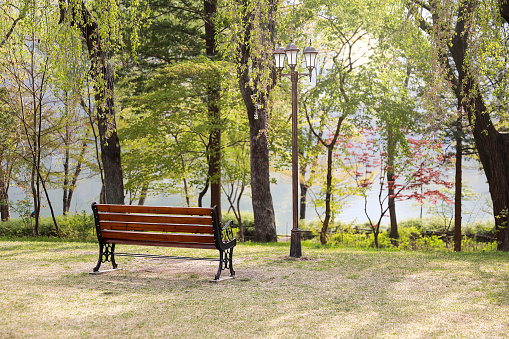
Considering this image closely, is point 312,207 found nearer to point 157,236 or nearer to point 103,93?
point 103,93

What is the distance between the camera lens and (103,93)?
25.5ft

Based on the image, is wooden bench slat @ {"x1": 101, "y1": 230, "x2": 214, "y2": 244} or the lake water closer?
wooden bench slat @ {"x1": 101, "y1": 230, "x2": 214, "y2": 244}

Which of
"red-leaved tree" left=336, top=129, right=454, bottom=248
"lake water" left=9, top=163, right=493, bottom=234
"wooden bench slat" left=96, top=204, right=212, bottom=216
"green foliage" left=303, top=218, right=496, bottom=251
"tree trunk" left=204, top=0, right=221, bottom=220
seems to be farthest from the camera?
"lake water" left=9, top=163, right=493, bottom=234

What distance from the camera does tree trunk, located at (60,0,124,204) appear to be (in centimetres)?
742

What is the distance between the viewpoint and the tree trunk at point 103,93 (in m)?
7.42

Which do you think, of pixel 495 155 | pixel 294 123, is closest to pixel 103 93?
pixel 294 123

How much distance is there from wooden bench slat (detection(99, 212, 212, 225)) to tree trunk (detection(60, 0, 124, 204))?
93.2 inches

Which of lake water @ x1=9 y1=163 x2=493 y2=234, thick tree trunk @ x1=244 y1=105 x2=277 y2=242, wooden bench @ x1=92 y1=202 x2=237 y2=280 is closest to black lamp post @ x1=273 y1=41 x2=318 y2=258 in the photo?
wooden bench @ x1=92 y1=202 x2=237 y2=280

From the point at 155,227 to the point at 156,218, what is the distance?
11cm

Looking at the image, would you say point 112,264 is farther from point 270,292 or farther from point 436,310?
point 436,310

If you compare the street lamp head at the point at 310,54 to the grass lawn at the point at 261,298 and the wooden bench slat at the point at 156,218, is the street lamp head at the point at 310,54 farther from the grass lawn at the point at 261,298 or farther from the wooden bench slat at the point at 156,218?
the wooden bench slat at the point at 156,218

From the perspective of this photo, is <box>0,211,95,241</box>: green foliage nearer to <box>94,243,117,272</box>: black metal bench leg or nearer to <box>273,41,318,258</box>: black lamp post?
<box>94,243,117,272</box>: black metal bench leg

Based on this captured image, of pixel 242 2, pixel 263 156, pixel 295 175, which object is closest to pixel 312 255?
pixel 295 175

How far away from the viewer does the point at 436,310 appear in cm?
398
